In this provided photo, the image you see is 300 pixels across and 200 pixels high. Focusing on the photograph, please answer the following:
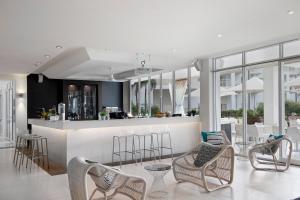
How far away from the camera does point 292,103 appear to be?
6.62 metres

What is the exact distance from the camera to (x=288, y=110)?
22.0 feet

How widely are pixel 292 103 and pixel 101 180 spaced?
5264mm

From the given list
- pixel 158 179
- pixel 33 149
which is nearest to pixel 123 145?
pixel 33 149

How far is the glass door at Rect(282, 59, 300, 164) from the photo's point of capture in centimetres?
654

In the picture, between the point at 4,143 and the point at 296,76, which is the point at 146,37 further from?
the point at 4,143

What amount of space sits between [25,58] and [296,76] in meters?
7.37

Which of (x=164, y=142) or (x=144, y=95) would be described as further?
(x=144, y=95)

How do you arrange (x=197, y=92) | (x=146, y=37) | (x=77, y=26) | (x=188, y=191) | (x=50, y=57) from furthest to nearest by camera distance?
(x=197, y=92), (x=50, y=57), (x=146, y=37), (x=77, y=26), (x=188, y=191)

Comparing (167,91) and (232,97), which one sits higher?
(167,91)

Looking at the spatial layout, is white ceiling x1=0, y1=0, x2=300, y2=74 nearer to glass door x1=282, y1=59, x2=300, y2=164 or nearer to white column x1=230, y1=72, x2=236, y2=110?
glass door x1=282, y1=59, x2=300, y2=164

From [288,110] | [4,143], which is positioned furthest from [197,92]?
[4,143]

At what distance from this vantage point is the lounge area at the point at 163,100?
4281 millimetres

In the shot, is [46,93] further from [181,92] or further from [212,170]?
[212,170]

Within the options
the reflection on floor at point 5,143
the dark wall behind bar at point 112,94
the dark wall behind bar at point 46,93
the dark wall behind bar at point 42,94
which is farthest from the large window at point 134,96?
the reflection on floor at point 5,143
